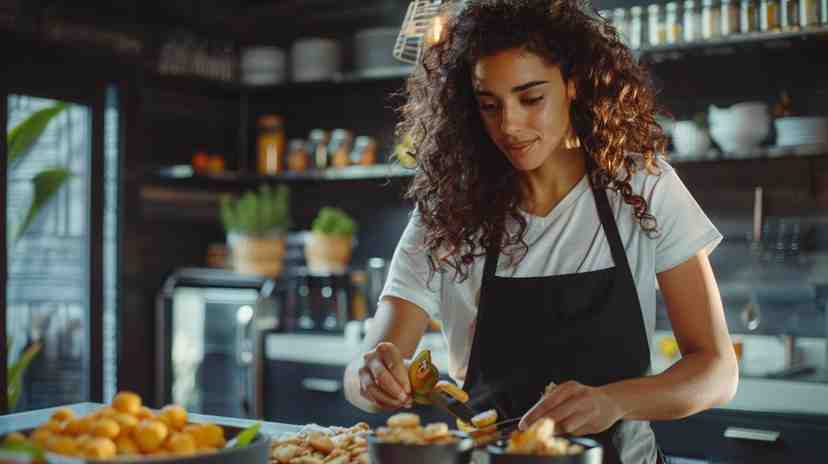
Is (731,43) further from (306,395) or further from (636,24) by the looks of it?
(306,395)

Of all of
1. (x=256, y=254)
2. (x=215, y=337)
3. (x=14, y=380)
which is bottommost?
(x=14, y=380)

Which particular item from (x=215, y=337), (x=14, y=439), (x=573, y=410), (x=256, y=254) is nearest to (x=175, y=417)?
(x=14, y=439)

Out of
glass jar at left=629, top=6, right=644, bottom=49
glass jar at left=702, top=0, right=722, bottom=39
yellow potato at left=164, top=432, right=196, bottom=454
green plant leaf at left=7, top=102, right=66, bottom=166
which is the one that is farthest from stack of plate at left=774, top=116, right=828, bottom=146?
yellow potato at left=164, top=432, right=196, bottom=454

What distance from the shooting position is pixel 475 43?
184cm

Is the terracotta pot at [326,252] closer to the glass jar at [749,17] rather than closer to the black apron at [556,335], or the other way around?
the glass jar at [749,17]

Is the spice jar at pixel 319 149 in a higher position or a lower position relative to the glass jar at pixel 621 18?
lower

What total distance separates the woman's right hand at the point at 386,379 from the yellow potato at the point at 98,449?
1.57 feet

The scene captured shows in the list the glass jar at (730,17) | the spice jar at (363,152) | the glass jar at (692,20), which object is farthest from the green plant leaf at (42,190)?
the glass jar at (730,17)

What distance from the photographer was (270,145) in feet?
16.6

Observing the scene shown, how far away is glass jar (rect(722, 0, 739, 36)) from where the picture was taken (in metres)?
3.77

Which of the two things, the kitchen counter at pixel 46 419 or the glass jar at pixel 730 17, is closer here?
the kitchen counter at pixel 46 419

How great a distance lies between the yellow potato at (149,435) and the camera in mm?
1236

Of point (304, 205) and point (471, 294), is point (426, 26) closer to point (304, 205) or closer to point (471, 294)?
point (471, 294)

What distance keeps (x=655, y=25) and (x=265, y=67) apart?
2.10 meters
